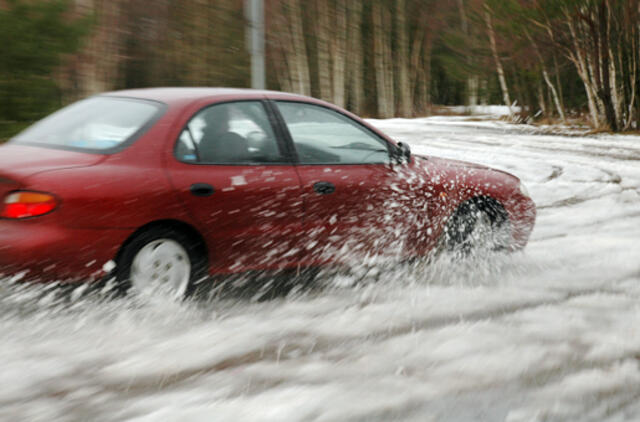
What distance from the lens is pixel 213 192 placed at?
5332 millimetres

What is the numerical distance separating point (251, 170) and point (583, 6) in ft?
70.6

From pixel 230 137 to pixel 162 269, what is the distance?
39.3 inches

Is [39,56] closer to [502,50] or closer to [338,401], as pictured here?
[338,401]

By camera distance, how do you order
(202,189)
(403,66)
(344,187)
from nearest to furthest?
(202,189) → (344,187) → (403,66)

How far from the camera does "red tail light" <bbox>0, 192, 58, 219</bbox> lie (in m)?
4.66

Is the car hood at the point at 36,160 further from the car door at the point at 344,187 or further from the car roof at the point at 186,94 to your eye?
the car door at the point at 344,187

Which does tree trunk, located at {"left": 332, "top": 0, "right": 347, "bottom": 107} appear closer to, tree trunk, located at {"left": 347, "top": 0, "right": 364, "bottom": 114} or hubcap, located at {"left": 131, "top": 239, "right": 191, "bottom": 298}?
tree trunk, located at {"left": 347, "top": 0, "right": 364, "bottom": 114}

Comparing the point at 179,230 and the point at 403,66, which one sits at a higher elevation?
the point at 403,66

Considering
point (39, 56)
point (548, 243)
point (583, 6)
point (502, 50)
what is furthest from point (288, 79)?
point (548, 243)

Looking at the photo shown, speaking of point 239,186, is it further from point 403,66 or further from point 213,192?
point 403,66

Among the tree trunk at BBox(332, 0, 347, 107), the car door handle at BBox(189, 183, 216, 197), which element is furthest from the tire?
the tree trunk at BBox(332, 0, 347, 107)

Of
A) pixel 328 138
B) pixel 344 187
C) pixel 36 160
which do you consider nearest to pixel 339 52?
pixel 328 138

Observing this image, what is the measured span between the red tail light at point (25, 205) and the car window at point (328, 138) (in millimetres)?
1835

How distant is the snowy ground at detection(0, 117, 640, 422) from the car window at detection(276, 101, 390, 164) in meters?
0.90
